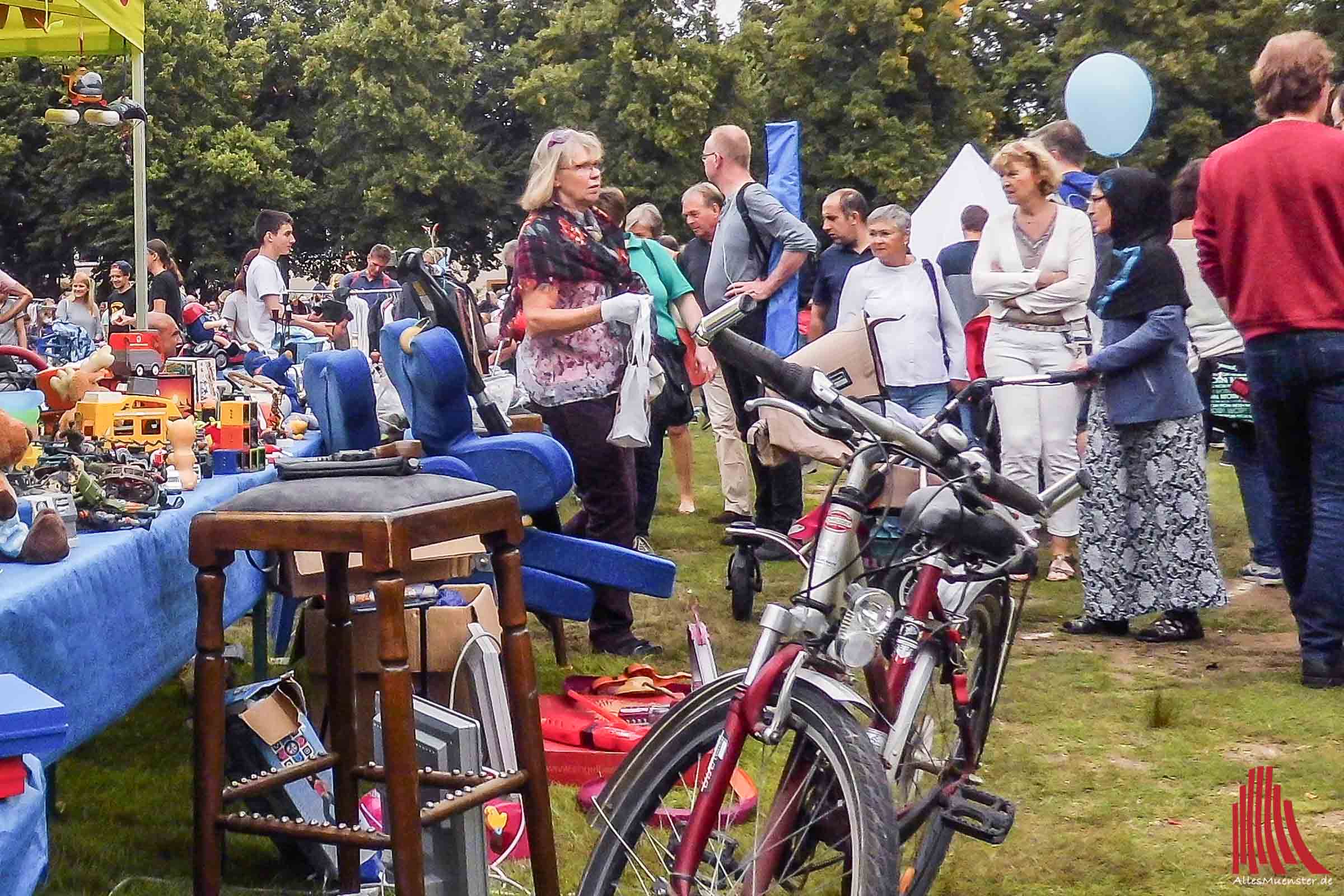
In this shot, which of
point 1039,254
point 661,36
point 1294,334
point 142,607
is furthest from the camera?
point 661,36

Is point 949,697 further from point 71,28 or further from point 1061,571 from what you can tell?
point 71,28

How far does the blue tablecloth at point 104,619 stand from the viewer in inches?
95.9

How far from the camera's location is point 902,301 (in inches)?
280

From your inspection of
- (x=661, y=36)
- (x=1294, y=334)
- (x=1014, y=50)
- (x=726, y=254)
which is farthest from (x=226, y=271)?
(x=1294, y=334)

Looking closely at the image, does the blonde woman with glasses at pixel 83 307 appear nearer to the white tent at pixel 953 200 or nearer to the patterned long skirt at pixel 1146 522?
the white tent at pixel 953 200

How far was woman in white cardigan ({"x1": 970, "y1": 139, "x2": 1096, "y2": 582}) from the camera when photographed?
630 cm

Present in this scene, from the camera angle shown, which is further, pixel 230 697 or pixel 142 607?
pixel 230 697

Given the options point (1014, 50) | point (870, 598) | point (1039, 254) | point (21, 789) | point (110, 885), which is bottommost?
point (110, 885)

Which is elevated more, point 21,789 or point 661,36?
point 661,36

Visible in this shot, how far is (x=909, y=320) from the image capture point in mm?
7121

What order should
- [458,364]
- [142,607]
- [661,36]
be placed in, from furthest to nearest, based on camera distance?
[661,36] → [458,364] → [142,607]

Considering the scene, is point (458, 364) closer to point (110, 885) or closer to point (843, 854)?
point (110, 885)

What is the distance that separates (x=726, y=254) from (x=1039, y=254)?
61.5 inches

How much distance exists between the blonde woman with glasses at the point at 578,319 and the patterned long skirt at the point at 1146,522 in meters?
1.81
